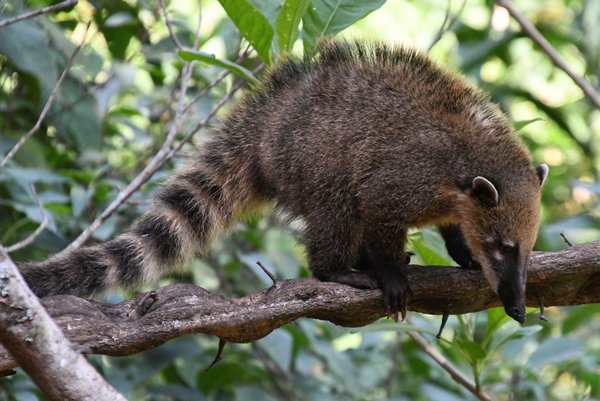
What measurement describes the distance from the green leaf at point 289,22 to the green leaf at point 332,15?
0.14m

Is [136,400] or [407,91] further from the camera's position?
[136,400]

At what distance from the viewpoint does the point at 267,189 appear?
509 cm

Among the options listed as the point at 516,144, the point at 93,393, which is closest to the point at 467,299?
the point at 516,144

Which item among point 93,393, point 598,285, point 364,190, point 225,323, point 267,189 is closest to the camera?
point 93,393

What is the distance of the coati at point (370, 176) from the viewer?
4637 mm

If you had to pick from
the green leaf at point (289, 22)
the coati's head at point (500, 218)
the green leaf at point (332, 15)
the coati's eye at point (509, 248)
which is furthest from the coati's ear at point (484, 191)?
the green leaf at point (289, 22)

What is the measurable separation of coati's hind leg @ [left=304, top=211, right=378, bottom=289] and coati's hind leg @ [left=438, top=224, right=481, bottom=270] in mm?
661

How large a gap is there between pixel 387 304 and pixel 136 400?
209 centimetres

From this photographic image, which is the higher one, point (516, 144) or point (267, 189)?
point (267, 189)

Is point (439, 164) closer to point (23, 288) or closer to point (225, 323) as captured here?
point (225, 323)

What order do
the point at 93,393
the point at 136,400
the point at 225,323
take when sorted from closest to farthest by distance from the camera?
1. the point at 93,393
2. the point at 225,323
3. the point at 136,400

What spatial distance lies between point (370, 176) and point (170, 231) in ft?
3.67

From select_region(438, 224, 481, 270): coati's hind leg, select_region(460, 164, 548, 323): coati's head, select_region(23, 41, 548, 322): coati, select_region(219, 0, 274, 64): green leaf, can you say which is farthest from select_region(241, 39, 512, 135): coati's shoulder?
select_region(438, 224, 481, 270): coati's hind leg

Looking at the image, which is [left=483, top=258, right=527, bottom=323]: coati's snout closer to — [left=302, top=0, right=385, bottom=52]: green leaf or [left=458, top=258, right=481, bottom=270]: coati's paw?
[left=458, top=258, right=481, bottom=270]: coati's paw
